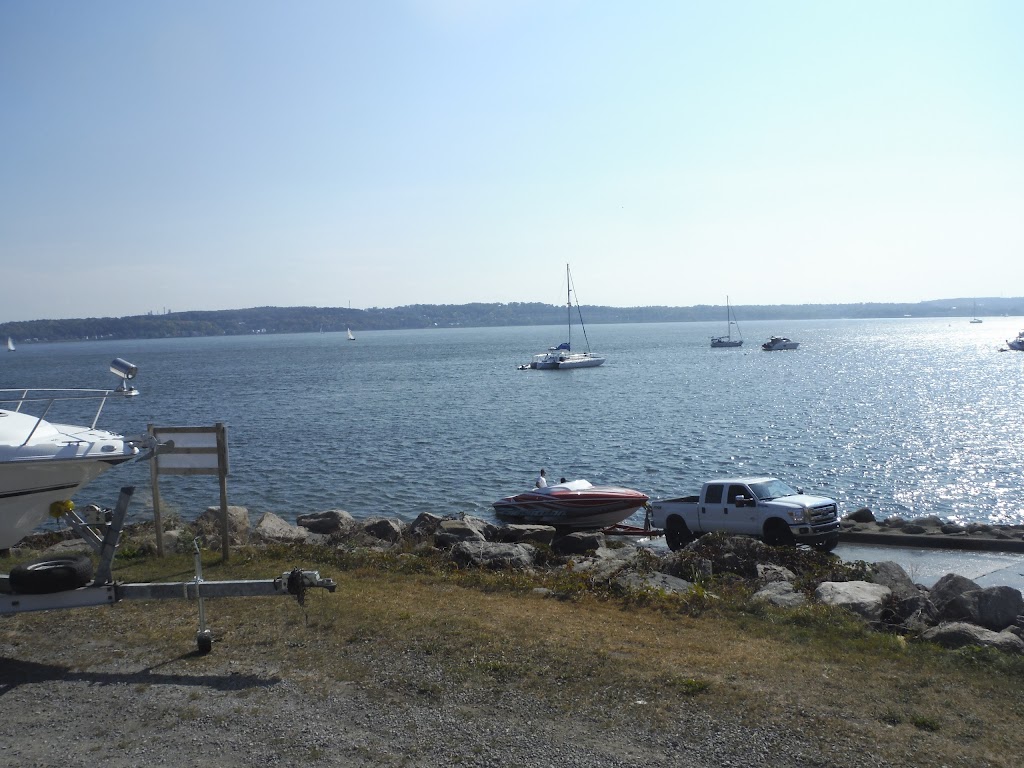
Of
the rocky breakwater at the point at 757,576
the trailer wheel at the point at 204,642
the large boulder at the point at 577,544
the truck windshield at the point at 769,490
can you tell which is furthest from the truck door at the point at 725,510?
the trailer wheel at the point at 204,642

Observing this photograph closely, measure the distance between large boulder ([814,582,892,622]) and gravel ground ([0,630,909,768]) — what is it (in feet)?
16.1

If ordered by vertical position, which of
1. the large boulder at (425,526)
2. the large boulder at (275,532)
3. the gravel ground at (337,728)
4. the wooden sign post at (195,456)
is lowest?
the large boulder at (425,526)

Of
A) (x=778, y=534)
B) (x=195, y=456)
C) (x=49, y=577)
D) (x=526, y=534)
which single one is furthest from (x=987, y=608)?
(x=526, y=534)

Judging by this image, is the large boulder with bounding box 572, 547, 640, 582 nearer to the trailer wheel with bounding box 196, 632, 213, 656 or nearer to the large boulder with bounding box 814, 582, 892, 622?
the large boulder with bounding box 814, 582, 892, 622

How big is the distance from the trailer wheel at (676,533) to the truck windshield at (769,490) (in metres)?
2.07

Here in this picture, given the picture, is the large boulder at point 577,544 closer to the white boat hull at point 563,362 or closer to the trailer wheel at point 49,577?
the trailer wheel at point 49,577

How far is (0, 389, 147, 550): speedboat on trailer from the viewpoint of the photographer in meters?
9.40

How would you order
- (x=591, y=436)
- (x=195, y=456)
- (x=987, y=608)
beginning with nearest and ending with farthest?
(x=987, y=608) → (x=195, y=456) → (x=591, y=436)

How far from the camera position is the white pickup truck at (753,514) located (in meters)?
19.7

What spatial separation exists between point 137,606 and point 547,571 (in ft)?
A: 21.0

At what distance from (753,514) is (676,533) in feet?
7.63

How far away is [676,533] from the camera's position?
866 inches

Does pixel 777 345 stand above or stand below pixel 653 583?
below

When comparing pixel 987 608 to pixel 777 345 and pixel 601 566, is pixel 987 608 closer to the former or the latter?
pixel 601 566
